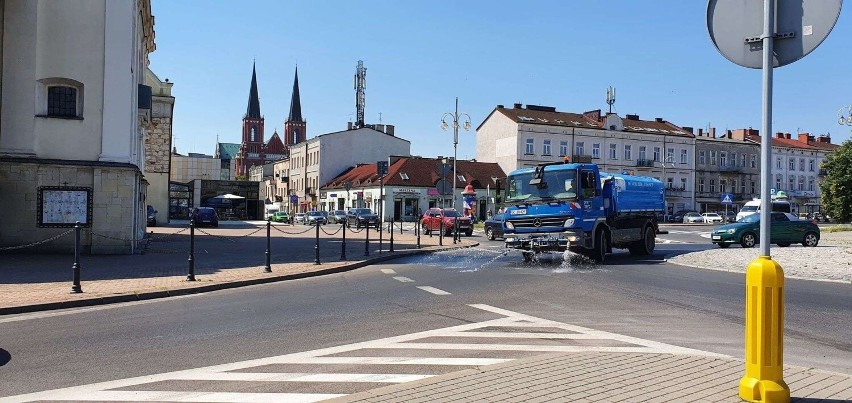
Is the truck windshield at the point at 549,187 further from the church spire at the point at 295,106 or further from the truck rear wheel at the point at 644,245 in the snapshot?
the church spire at the point at 295,106

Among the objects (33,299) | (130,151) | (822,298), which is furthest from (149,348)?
(130,151)

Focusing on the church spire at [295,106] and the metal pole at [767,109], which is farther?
the church spire at [295,106]

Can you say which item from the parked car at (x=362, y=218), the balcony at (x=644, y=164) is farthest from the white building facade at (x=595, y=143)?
the parked car at (x=362, y=218)

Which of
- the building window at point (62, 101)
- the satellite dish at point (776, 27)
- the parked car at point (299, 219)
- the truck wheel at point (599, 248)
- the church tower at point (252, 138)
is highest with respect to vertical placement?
the church tower at point (252, 138)

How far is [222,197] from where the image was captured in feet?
249

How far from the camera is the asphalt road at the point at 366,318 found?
721 centimetres

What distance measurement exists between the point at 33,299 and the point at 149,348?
4.74 m

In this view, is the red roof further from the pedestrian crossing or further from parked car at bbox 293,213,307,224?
the pedestrian crossing

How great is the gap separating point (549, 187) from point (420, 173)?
56217 millimetres

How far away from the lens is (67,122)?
67.3 feet

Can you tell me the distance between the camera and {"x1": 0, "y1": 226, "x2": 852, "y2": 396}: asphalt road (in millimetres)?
7207

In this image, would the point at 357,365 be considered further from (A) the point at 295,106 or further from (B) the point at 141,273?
(A) the point at 295,106

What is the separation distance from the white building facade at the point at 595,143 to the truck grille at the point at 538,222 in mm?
55227

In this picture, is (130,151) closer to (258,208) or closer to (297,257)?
(297,257)
